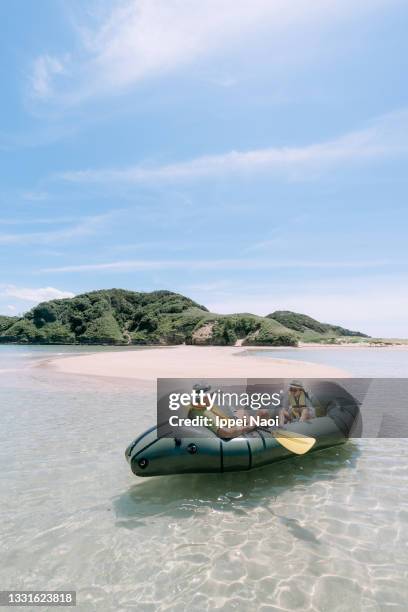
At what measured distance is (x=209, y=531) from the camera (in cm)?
516

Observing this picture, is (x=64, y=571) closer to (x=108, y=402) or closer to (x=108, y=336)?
(x=108, y=402)

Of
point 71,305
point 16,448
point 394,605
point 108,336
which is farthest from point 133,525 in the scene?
point 71,305

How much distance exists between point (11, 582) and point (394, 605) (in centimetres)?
426

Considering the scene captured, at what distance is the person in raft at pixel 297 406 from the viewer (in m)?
8.06

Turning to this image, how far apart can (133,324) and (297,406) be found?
4206 inches

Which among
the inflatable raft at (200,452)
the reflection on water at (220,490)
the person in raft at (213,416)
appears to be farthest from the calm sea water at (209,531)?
the person in raft at (213,416)

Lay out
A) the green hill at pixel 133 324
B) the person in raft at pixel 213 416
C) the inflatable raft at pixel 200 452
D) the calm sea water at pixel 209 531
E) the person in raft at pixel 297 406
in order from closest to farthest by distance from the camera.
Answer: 1. the calm sea water at pixel 209 531
2. the inflatable raft at pixel 200 452
3. the person in raft at pixel 213 416
4. the person in raft at pixel 297 406
5. the green hill at pixel 133 324

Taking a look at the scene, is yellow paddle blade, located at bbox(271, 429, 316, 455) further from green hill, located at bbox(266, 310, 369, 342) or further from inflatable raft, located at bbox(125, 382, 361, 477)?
green hill, located at bbox(266, 310, 369, 342)

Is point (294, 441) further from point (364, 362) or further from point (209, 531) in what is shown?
point (364, 362)

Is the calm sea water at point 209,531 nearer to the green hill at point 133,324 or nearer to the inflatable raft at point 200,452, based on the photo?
the inflatable raft at point 200,452

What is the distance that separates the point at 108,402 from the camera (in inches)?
543

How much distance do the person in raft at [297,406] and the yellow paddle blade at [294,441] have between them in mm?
938

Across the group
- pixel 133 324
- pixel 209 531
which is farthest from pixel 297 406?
pixel 133 324

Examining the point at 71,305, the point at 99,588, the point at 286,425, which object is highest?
the point at 71,305
